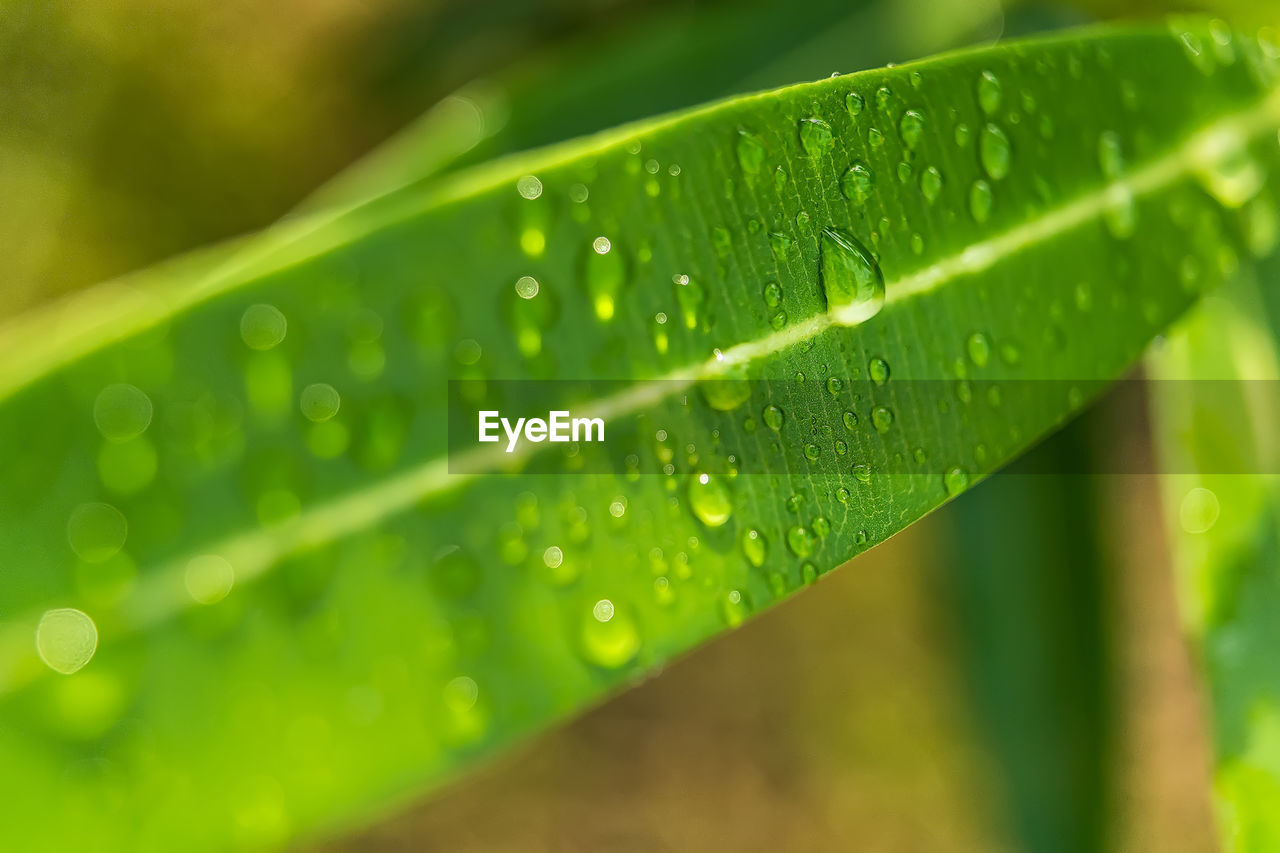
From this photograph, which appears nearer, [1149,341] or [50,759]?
[50,759]

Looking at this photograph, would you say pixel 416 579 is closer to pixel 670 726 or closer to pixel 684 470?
pixel 684 470

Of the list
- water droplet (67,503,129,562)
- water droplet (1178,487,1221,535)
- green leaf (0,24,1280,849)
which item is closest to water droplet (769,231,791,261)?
green leaf (0,24,1280,849)

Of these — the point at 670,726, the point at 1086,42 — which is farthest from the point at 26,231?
the point at 1086,42

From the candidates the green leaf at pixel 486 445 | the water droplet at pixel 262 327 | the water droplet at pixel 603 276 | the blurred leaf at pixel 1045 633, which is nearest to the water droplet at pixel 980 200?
the green leaf at pixel 486 445

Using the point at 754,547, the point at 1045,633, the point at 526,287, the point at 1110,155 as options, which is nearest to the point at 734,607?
the point at 754,547

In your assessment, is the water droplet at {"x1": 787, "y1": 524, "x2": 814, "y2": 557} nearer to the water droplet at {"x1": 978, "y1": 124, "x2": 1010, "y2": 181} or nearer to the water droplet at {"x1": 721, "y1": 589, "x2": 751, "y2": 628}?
the water droplet at {"x1": 721, "y1": 589, "x2": 751, "y2": 628}

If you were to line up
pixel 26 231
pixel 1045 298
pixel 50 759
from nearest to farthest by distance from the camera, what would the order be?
pixel 50 759 < pixel 1045 298 < pixel 26 231

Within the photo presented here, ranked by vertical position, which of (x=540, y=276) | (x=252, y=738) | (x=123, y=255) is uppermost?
(x=123, y=255)
